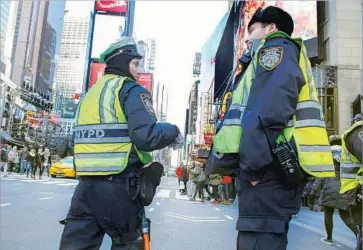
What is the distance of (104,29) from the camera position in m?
90.8

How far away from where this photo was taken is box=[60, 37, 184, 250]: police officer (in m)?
2.47

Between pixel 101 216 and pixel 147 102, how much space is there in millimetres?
769

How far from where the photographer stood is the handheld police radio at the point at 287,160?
1.97m

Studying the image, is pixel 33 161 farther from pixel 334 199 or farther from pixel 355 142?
pixel 355 142

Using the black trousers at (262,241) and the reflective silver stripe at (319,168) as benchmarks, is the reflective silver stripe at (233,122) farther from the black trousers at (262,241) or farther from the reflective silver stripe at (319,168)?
the black trousers at (262,241)

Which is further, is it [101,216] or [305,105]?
[101,216]

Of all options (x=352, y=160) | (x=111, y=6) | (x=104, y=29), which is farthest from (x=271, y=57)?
(x=111, y=6)

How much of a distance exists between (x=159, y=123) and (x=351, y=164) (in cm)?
267

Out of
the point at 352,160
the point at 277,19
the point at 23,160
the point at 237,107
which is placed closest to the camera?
the point at 237,107

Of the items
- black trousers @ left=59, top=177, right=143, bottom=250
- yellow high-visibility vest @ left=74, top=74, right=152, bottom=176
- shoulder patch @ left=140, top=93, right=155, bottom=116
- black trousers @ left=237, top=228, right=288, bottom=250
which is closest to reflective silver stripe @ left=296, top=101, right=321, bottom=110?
black trousers @ left=237, top=228, right=288, bottom=250

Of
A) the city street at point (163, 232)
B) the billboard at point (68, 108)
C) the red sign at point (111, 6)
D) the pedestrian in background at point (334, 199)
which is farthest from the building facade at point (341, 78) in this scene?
the red sign at point (111, 6)

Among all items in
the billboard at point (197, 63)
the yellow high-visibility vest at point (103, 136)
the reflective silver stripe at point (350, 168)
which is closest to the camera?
A: the yellow high-visibility vest at point (103, 136)

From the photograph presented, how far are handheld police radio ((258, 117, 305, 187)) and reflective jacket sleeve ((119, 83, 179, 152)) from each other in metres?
0.72

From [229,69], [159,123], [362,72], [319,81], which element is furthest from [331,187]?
[229,69]
